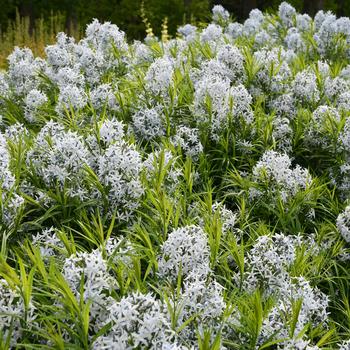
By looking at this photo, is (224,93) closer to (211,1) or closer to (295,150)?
(295,150)

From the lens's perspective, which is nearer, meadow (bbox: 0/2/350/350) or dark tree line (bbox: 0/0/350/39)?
meadow (bbox: 0/2/350/350)

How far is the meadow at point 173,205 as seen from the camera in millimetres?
2156

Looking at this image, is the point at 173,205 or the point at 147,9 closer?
the point at 173,205

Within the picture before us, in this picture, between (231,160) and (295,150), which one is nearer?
(231,160)

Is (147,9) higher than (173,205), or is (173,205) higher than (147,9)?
(173,205)

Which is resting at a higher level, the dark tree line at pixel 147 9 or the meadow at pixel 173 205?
the meadow at pixel 173 205

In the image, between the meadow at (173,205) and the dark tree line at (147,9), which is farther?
the dark tree line at (147,9)

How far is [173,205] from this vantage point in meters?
3.13

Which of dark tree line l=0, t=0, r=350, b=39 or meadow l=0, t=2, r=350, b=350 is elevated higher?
meadow l=0, t=2, r=350, b=350

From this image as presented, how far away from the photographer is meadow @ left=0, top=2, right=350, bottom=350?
2.16m

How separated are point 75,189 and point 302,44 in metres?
5.08

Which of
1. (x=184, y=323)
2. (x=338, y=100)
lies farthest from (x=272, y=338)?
(x=338, y=100)

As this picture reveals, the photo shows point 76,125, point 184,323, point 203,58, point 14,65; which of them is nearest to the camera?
point 184,323

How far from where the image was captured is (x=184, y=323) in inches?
81.7
